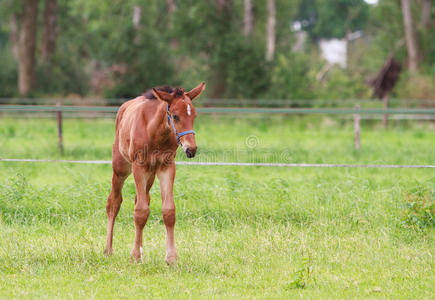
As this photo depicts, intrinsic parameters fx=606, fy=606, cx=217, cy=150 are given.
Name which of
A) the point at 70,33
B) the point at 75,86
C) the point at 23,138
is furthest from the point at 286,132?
the point at 70,33

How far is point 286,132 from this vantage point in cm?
2058

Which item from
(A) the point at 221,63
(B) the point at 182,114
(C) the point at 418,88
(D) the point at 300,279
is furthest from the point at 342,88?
(D) the point at 300,279

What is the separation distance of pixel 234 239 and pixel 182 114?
2.11m

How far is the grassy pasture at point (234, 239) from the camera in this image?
560cm

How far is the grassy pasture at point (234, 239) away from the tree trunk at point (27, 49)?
20.1 meters

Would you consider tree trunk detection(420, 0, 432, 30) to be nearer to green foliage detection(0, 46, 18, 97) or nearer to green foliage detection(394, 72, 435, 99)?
green foliage detection(394, 72, 435, 99)

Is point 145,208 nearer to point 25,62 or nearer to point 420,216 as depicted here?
point 420,216

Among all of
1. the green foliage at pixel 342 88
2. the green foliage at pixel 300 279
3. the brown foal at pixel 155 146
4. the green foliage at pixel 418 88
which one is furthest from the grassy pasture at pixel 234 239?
the green foliage at pixel 342 88

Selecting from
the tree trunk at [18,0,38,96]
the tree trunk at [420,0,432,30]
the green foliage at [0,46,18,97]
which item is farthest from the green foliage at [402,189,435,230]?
the tree trunk at [420,0,432,30]

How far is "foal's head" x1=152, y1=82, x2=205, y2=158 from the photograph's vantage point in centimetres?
557

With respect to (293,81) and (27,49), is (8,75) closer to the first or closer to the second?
(27,49)

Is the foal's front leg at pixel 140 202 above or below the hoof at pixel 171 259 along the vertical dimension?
above

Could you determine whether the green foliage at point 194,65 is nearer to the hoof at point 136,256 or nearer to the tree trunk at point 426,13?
the tree trunk at point 426,13

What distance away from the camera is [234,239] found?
23.6 ft
